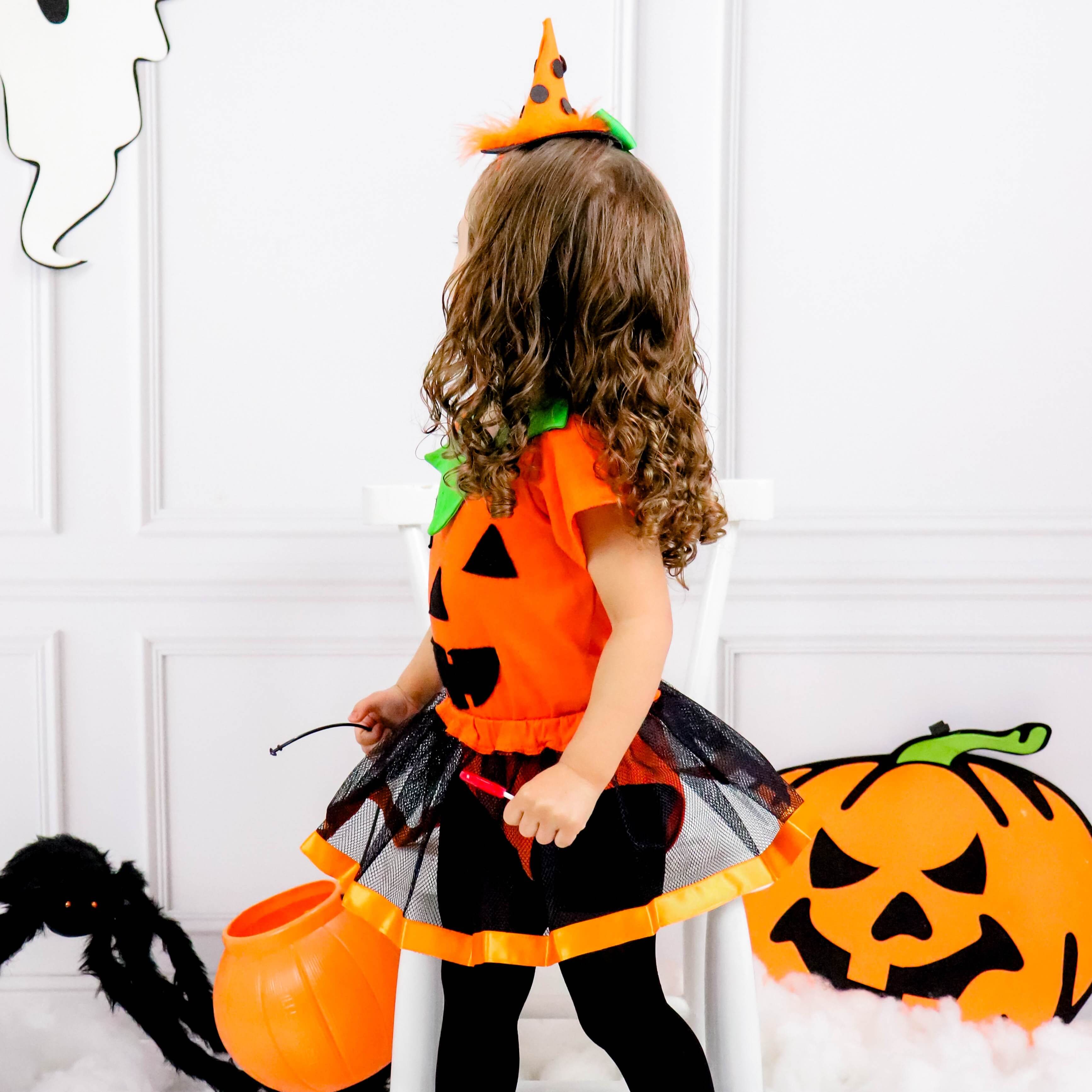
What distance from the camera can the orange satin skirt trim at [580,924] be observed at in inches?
25.7

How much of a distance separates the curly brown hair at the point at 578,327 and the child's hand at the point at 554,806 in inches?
7.1

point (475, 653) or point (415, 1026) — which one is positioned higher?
point (475, 653)

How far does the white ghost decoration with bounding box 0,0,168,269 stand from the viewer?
1.12m

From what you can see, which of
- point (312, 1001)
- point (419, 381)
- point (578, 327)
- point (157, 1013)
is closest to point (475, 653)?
point (578, 327)

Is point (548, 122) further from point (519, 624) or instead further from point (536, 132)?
point (519, 624)

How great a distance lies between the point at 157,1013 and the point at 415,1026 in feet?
1.53

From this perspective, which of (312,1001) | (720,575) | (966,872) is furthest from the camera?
(966,872)

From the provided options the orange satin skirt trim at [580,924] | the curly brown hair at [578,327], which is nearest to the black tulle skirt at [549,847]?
the orange satin skirt trim at [580,924]

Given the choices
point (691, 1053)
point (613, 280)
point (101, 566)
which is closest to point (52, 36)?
point (101, 566)

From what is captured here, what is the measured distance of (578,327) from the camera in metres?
0.66

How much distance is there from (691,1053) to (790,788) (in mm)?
225

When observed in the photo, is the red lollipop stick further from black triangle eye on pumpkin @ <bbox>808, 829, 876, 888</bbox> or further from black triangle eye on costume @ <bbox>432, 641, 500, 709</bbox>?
black triangle eye on pumpkin @ <bbox>808, 829, 876, 888</bbox>

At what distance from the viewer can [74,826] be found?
124 cm

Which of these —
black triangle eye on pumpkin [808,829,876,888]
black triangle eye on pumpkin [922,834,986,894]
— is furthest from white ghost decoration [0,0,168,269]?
black triangle eye on pumpkin [922,834,986,894]
